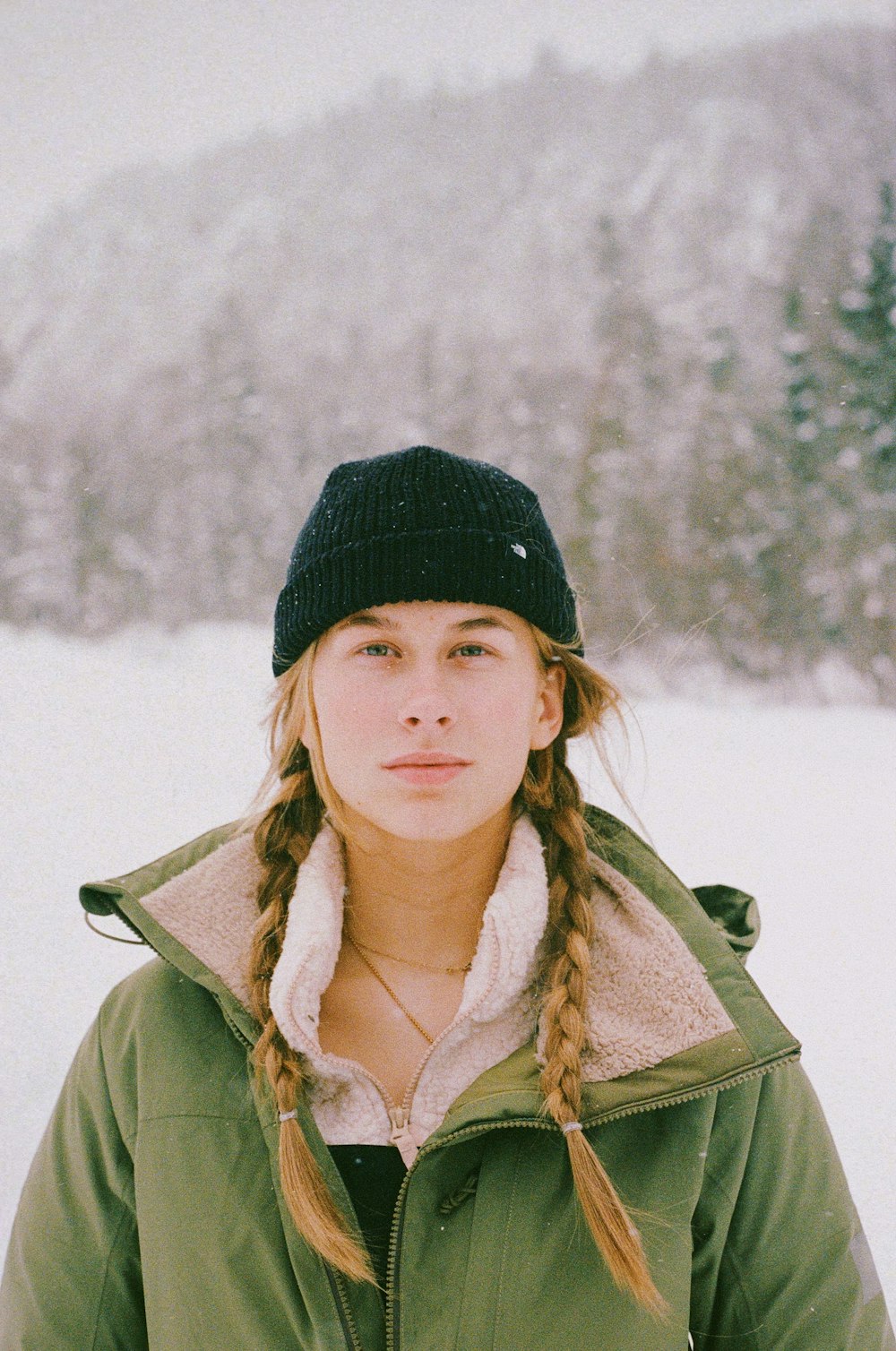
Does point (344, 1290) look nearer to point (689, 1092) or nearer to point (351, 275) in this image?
point (689, 1092)

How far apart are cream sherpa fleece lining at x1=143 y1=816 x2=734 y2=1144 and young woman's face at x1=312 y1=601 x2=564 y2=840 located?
14cm

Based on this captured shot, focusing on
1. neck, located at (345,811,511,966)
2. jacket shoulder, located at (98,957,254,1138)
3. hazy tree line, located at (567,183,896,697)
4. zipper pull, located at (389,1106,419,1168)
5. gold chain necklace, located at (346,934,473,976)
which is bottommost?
zipper pull, located at (389,1106,419,1168)

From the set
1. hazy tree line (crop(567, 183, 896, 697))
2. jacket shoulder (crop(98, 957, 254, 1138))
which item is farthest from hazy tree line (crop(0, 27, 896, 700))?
jacket shoulder (crop(98, 957, 254, 1138))

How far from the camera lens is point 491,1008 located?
1.15 metres

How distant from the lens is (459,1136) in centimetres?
101

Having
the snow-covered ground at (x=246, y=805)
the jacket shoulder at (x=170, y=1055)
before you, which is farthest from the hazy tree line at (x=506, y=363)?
the jacket shoulder at (x=170, y=1055)

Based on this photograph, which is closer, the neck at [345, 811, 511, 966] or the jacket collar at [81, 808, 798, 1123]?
the jacket collar at [81, 808, 798, 1123]

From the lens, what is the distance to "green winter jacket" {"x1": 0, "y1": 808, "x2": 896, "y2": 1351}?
1.02 m

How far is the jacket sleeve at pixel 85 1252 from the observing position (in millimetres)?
1168

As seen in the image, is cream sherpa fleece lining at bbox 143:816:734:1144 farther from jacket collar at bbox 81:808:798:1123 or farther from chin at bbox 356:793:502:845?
chin at bbox 356:793:502:845

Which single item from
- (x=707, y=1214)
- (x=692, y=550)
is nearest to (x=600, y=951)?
(x=707, y=1214)

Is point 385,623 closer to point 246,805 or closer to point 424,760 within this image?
point 424,760

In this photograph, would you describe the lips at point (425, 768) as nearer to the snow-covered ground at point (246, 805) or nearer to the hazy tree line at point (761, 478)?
the snow-covered ground at point (246, 805)

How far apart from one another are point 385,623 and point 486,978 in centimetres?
46
